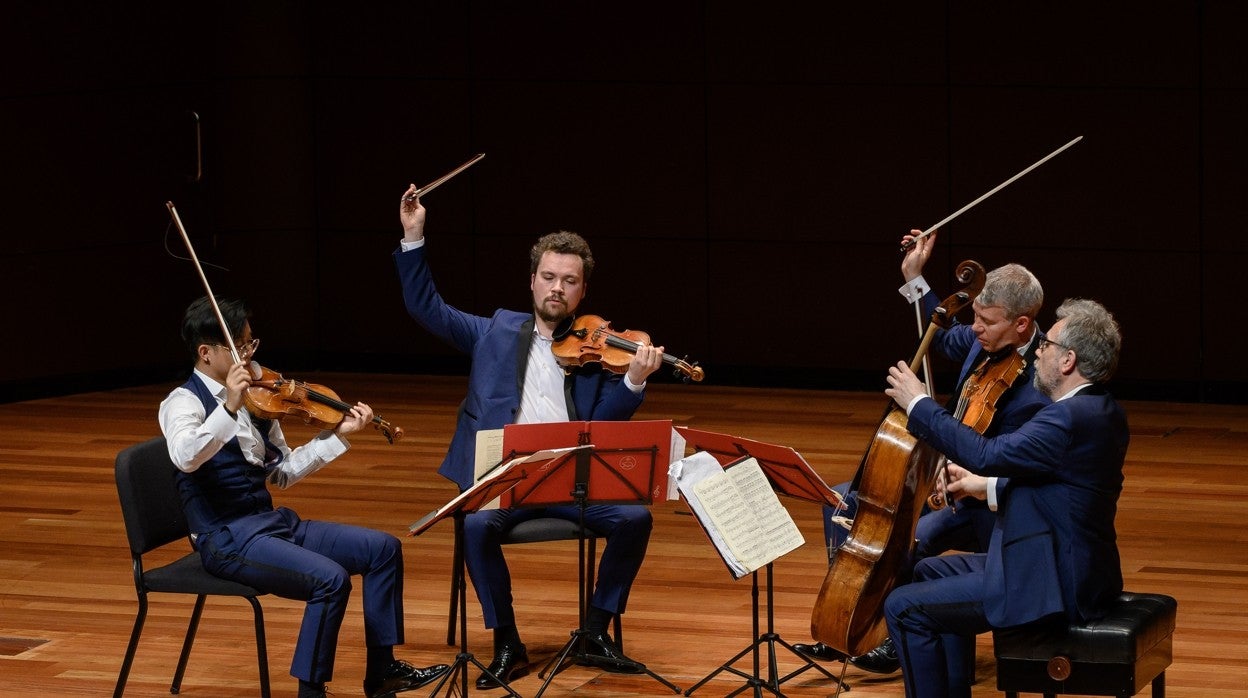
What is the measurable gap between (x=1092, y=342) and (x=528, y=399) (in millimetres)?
1705

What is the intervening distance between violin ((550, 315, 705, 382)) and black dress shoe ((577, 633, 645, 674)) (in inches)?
27.9

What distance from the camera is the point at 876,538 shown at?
406 cm

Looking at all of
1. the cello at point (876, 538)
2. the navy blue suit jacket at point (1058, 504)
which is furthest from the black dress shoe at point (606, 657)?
the navy blue suit jacket at point (1058, 504)

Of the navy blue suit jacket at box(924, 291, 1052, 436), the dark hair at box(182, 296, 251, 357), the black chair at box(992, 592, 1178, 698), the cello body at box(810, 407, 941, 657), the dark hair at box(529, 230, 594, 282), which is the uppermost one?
the dark hair at box(529, 230, 594, 282)

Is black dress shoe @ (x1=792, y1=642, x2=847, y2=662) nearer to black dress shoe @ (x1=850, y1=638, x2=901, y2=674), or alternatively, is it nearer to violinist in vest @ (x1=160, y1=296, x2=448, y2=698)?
black dress shoe @ (x1=850, y1=638, x2=901, y2=674)

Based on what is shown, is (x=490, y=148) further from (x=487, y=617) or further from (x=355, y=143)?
(x=487, y=617)

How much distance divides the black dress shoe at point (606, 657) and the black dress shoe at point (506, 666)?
0.52 ft

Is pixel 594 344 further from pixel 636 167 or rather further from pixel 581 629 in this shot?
pixel 636 167

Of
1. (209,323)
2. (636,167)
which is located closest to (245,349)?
(209,323)

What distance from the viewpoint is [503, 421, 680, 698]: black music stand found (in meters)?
4.18

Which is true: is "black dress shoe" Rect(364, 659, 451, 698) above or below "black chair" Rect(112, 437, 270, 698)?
below

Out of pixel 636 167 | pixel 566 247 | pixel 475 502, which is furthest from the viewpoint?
pixel 636 167

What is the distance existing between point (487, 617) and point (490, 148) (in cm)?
461

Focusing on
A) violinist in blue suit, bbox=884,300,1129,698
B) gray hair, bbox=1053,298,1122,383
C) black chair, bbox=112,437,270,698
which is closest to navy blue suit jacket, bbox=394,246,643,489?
black chair, bbox=112,437,270,698
